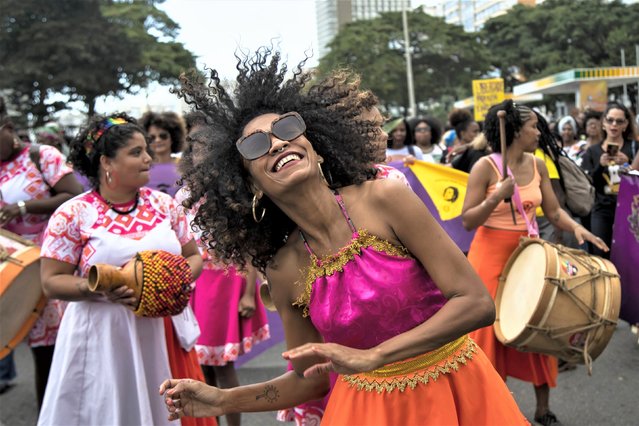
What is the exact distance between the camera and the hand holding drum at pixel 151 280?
3360mm

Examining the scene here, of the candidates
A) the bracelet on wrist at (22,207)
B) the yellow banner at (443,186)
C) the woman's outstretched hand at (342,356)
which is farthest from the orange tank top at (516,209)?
the bracelet on wrist at (22,207)

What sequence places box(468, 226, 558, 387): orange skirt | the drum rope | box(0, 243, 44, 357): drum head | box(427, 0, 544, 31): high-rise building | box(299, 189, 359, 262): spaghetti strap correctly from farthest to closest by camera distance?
box(427, 0, 544, 31): high-rise building < box(468, 226, 558, 387): orange skirt < box(0, 243, 44, 357): drum head < the drum rope < box(299, 189, 359, 262): spaghetti strap

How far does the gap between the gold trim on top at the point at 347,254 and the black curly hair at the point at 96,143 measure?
1.89 metres

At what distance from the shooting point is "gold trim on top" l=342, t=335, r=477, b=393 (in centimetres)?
219

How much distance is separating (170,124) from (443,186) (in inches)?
110

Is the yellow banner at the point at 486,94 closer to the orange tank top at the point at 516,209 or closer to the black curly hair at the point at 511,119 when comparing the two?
the black curly hair at the point at 511,119

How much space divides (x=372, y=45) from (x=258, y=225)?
Result: 48321 millimetres

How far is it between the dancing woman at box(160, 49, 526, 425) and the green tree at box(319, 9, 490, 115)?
46.4 meters

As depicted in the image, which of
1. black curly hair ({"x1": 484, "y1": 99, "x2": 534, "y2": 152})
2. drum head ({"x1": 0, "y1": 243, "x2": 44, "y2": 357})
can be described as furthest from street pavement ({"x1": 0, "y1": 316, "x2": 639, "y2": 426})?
black curly hair ({"x1": 484, "y1": 99, "x2": 534, "y2": 152})

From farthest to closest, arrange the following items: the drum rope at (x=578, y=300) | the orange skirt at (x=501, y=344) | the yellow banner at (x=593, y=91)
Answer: the yellow banner at (x=593, y=91), the orange skirt at (x=501, y=344), the drum rope at (x=578, y=300)

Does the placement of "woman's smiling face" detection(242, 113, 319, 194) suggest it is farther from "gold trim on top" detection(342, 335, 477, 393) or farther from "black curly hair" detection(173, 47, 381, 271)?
"gold trim on top" detection(342, 335, 477, 393)

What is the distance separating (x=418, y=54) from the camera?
50.7m

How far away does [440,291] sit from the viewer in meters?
2.16

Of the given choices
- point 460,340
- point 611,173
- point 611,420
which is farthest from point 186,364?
point 611,173
